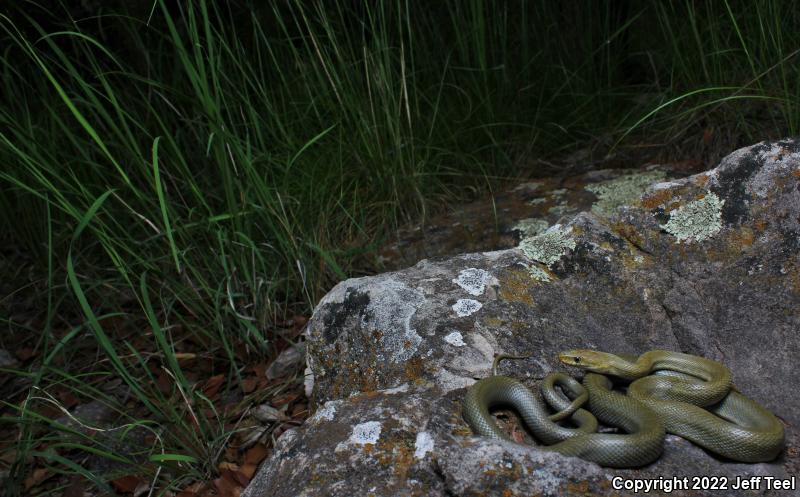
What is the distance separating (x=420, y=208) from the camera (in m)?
4.34

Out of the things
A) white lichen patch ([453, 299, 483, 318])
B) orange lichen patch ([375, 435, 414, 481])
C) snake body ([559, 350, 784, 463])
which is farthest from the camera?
white lichen patch ([453, 299, 483, 318])

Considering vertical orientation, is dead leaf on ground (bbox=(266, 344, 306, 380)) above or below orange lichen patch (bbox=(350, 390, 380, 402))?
below

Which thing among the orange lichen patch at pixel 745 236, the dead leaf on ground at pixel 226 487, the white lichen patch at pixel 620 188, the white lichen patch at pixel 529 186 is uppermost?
the orange lichen patch at pixel 745 236

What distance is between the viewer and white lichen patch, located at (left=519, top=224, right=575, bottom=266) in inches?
107

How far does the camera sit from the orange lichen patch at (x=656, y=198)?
8.96 feet

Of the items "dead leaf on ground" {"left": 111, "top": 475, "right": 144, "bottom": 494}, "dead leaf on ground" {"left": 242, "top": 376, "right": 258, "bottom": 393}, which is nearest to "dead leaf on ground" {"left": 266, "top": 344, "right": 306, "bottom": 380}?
"dead leaf on ground" {"left": 242, "top": 376, "right": 258, "bottom": 393}

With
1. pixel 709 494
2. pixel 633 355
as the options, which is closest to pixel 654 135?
pixel 633 355

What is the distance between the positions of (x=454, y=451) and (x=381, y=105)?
2.71 metres

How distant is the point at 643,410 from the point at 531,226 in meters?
1.86

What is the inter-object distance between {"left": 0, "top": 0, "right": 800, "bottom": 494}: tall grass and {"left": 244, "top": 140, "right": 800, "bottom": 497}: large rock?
34.2 inches

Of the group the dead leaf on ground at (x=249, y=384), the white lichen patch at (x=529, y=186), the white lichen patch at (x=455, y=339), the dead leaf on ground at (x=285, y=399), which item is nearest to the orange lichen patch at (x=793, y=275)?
the white lichen patch at (x=455, y=339)

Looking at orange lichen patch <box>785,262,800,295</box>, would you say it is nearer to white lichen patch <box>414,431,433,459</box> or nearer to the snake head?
the snake head

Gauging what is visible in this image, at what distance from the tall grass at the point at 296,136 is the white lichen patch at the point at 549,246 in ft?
3.48

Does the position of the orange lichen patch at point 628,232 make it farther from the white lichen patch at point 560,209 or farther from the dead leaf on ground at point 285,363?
the dead leaf on ground at point 285,363
